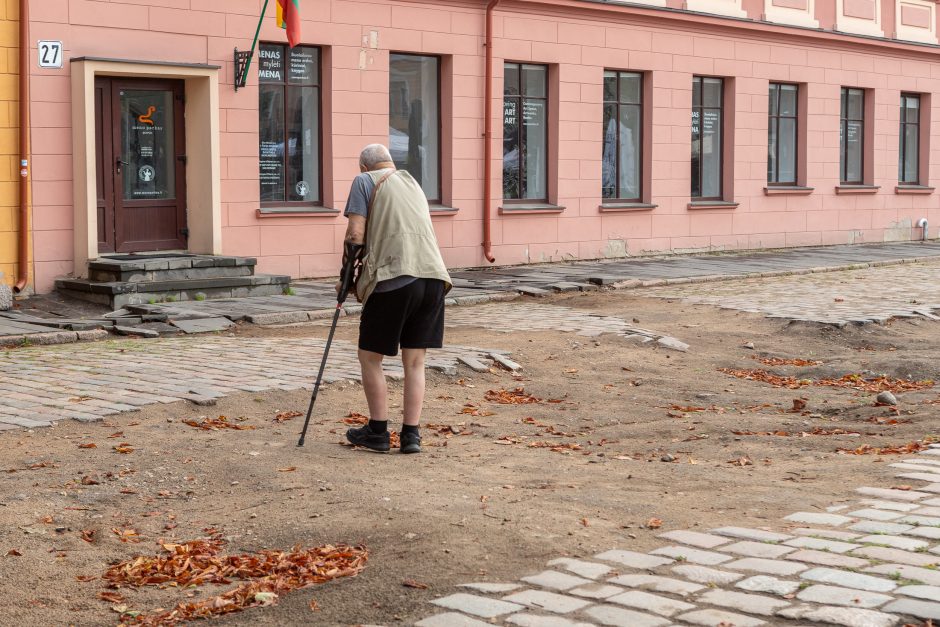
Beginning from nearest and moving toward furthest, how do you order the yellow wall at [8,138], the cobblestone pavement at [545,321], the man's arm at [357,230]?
the man's arm at [357,230], the cobblestone pavement at [545,321], the yellow wall at [8,138]

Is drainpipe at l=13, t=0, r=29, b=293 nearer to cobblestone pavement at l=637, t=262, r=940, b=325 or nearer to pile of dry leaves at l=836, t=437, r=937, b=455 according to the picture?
cobblestone pavement at l=637, t=262, r=940, b=325

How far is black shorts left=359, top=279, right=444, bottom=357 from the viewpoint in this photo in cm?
695

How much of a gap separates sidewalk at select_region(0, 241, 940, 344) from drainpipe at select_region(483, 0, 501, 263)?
0.50m

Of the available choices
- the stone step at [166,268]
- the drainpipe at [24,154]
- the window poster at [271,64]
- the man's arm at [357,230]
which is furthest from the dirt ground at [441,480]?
the window poster at [271,64]

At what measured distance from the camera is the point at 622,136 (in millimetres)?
21734

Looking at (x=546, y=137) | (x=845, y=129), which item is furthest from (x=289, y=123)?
(x=845, y=129)

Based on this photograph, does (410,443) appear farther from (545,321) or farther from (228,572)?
(545,321)

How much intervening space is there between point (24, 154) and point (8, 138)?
0.24m

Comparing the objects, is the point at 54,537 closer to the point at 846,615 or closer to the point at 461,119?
the point at 846,615

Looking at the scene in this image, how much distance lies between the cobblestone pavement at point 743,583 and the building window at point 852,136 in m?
22.1

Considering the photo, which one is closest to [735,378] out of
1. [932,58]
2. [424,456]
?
[424,456]

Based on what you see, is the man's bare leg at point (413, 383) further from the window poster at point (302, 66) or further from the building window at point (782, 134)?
the building window at point (782, 134)

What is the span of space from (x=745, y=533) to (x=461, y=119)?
14464 millimetres

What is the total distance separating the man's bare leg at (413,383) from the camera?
708cm
